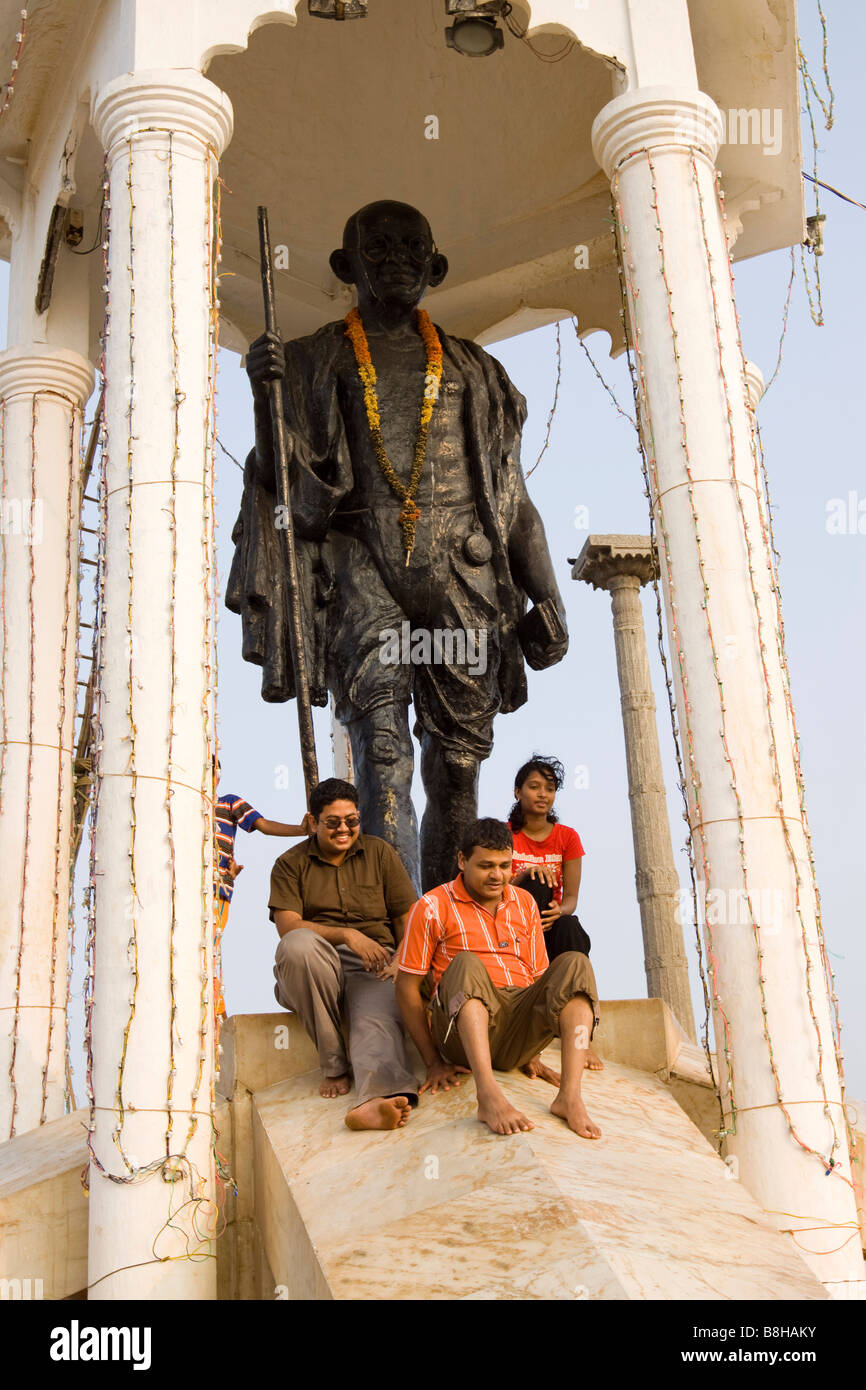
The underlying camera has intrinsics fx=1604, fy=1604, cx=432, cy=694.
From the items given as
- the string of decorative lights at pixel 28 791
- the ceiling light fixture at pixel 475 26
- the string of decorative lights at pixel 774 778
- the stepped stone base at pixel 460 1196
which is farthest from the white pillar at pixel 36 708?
the string of decorative lights at pixel 774 778

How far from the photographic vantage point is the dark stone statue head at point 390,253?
8.86 metres

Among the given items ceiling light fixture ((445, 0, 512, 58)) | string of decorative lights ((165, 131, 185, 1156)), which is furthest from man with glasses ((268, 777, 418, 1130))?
ceiling light fixture ((445, 0, 512, 58))

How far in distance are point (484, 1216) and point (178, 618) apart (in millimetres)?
2892

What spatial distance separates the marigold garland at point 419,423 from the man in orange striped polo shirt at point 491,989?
2584mm

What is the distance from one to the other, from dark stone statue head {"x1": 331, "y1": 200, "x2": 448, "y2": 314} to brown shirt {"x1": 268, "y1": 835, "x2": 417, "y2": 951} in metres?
3.31

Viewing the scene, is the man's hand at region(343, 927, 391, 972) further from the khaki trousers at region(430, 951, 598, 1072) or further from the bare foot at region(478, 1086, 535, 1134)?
the bare foot at region(478, 1086, 535, 1134)

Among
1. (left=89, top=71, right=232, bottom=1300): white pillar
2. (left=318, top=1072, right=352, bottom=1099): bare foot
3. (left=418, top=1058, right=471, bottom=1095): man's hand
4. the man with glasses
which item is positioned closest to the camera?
(left=89, top=71, right=232, bottom=1300): white pillar

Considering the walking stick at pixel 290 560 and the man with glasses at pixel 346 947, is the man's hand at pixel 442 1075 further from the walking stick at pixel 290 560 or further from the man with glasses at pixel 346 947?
the walking stick at pixel 290 560

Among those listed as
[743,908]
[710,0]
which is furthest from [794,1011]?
[710,0]

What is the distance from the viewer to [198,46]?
7527 mm

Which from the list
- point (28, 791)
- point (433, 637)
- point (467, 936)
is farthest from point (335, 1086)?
point (28, 791)

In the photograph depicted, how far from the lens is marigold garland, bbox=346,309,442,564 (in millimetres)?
8672

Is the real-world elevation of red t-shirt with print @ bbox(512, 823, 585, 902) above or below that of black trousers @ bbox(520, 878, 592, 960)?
above

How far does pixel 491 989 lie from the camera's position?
6.04 meters
